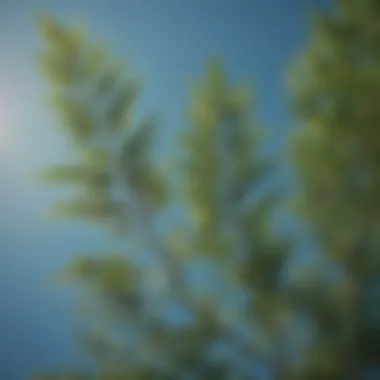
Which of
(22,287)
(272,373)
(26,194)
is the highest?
(26,194)

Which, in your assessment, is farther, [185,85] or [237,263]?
[185,85]

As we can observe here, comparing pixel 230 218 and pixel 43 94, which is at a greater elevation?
pixel 43 94

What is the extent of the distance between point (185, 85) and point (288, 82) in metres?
0.15

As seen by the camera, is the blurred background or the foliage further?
the blurred background

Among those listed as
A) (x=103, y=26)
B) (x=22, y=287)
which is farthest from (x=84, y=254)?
(x=103, y=26)

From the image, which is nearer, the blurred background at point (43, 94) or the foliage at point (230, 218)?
the foliage at point (230, 218)

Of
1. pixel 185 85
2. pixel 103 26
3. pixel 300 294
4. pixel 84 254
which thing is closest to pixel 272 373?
pixel 300 294

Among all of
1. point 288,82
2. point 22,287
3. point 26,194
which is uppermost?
point 288,82

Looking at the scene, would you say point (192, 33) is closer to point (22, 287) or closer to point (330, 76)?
point (330, 76)

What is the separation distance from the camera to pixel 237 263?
2.67ft

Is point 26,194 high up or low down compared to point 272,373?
up

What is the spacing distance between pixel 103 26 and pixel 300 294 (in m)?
0.49

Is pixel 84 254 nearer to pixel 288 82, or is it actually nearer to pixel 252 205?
pixel 252 205

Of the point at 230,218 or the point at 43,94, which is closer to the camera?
the point at 230,218
